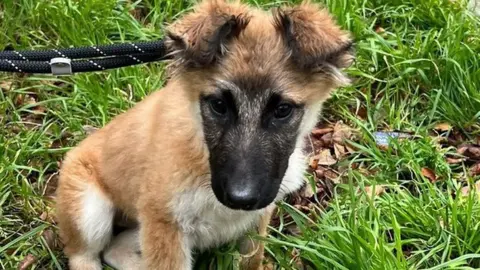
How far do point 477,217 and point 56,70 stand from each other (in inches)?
90.2

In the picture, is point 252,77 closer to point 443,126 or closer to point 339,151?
point 339,151

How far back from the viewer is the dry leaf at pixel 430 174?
16.2 feet

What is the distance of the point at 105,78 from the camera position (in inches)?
217

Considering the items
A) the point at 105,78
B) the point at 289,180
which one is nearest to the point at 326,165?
the point at 289,180

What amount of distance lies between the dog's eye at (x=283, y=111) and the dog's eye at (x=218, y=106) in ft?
0.73

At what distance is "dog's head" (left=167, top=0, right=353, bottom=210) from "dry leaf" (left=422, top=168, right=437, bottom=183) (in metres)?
1.57

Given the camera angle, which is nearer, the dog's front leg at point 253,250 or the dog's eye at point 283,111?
the dog's eye at point 283,111

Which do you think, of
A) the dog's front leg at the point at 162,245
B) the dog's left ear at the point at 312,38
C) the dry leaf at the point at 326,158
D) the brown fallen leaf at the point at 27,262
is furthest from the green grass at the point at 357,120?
the dog's left ear at the point at 312,38

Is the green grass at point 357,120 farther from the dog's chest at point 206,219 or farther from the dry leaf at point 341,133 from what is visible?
the dog's chest at point 206,219

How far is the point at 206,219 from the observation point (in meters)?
Result: 3.92

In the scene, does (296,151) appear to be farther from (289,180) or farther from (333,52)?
(333,52)

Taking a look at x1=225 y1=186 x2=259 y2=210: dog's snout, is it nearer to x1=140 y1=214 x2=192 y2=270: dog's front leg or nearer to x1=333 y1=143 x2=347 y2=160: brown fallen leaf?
x1=140 y1=214 x2=192 y2=270: dog's front leg

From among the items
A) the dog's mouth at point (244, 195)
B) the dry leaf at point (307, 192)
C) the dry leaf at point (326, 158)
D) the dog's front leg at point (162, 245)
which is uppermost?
the dog's mouth at point (244, 195)

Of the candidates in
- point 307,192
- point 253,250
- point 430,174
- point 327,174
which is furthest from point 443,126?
point 253,250
